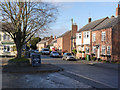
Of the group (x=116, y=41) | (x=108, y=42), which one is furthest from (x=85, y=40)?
(x=116, y=41)

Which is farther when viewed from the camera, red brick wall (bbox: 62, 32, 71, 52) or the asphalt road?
red brick wall (bbox: 62, 32, 71, 52)

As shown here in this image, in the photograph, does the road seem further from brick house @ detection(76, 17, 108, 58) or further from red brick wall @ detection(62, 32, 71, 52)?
red brick wall @ detection(62, 32, 71, 52)

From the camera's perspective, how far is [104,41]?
99.6 ft

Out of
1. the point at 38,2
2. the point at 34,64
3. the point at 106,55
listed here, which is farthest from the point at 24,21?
the point at 106,55

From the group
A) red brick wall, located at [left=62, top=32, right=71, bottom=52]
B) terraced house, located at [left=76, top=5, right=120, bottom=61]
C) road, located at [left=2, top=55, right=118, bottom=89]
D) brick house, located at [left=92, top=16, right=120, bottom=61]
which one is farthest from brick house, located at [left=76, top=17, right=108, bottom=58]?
road, located at [left=2, top=55, right=118, bottom=89]

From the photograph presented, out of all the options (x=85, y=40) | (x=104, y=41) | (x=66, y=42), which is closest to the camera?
(x=104, y=41)

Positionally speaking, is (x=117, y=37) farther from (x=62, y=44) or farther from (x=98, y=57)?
(x=62, y=44)

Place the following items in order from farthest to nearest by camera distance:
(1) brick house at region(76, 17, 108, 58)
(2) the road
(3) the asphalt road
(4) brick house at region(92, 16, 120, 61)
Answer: (1) brick house at region(76, 17, 108, 58), (4) brick house at region(92, 16, 120, 61), (3) the asphalt road, (2) the road

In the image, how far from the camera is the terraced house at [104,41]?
2833cm

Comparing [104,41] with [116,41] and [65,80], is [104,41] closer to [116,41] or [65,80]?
[116,41]

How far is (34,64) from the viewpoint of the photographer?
1906cm

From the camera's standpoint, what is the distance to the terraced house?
92.9 feet

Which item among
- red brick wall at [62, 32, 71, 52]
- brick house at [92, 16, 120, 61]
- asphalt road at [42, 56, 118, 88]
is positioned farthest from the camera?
red brick wall at [62, 32, 71, 52]

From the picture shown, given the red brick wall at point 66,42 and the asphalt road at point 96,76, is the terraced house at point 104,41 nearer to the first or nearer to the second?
the asphalt road at point 96,76
